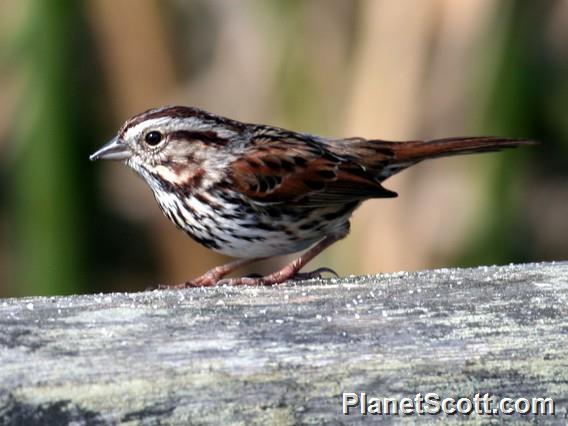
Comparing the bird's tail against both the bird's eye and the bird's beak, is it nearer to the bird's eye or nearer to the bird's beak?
the bird's eye

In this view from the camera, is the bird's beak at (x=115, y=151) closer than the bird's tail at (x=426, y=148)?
Yes

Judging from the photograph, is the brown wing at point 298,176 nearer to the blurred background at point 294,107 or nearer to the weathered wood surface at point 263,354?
the blurred background at point 294,107

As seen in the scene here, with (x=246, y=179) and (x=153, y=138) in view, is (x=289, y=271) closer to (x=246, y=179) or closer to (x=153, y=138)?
(x=246, y=179)

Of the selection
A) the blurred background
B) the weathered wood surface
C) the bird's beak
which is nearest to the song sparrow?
the bird's beak

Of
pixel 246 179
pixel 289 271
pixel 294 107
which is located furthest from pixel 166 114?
pixel 294 107

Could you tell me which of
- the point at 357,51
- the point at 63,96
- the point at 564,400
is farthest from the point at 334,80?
the point at 564,400

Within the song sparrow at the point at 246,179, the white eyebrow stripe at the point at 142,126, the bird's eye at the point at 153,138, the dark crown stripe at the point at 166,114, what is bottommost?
the song sparrow at the point at 246,179

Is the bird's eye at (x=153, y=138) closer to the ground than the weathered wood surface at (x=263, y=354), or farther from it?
farther from it

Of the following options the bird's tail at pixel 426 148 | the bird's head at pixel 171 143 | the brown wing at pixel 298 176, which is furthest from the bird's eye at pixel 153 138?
the bird's tail at pixel 426 148
